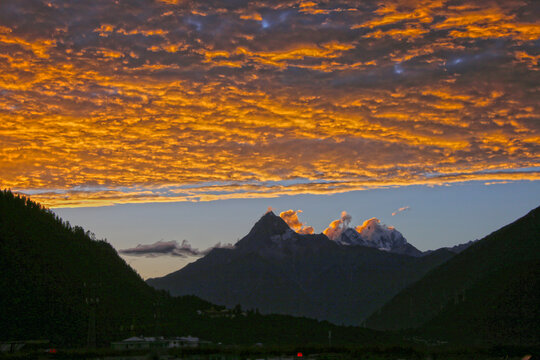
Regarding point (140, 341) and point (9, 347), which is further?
point (140, 341)

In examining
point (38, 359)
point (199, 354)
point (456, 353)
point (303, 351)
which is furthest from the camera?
point (456, 353)

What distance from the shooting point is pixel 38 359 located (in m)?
93.0

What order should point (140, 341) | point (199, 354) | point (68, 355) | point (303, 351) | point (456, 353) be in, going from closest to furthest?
point (68, 355), point (199, 354), point (303, 351), point (456, 353), point (140, 341)

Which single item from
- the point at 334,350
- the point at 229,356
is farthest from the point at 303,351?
the point at 229,356

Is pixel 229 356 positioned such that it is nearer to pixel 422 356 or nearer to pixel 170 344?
pixel 422 356

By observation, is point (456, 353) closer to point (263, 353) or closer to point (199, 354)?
point (263, 353)

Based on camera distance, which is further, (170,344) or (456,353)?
(170,344)

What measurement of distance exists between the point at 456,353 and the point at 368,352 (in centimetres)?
1827

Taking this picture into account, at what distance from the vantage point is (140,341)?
153m

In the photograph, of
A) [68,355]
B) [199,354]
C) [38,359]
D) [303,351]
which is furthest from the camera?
[303,351]

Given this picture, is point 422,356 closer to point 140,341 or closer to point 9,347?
point 140,341

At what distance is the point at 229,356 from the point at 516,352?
211 feet

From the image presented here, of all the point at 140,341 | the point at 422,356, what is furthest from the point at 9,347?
the point at 422,356

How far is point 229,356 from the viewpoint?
105m
